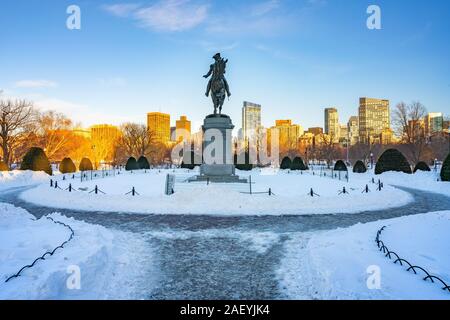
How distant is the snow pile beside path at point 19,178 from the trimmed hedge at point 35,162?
86.7 inches

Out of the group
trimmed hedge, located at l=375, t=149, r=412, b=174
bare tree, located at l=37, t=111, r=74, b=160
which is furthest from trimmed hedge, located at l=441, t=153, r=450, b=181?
bare tree, located at l=37, t=111, r=74, b=160

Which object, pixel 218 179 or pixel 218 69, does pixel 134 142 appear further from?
pixel 218 179

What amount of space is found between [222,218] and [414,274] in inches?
348

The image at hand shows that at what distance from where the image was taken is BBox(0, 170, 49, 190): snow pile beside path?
30888mm

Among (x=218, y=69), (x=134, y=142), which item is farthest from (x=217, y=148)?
(x=134, y=142)

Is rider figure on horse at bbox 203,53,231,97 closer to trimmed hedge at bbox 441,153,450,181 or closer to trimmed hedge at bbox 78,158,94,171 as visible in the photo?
trimmed hedge at bbox 441,153,450,181

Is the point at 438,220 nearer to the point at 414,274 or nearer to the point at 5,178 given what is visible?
the point at 414,274

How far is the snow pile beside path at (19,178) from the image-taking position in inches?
1216

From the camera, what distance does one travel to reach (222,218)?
14305 millimetres

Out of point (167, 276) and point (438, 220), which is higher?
point (438, 220)

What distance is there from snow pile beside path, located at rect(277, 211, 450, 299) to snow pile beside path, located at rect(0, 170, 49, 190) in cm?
3017

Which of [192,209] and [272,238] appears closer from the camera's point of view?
[272,238]

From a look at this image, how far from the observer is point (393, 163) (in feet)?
123
